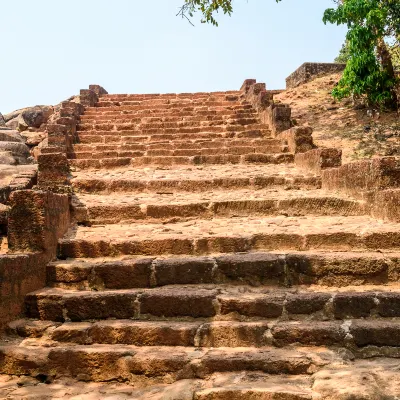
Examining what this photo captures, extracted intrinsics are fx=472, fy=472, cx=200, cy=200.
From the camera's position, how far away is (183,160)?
27.6ft

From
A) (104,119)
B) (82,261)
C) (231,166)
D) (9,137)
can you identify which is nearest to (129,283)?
(82,261)

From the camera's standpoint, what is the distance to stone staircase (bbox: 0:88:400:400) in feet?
10.9

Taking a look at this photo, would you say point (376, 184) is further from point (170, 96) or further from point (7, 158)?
point (170, 96)

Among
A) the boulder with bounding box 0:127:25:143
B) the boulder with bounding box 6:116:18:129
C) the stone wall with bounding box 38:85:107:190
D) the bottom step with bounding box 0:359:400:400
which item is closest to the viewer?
the bottom step with bounding box 0:359:400:400

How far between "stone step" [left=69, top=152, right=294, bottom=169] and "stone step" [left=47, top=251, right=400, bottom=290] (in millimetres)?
4001

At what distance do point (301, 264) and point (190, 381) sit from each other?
154 cm

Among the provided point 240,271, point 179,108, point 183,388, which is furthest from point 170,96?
point 183,388

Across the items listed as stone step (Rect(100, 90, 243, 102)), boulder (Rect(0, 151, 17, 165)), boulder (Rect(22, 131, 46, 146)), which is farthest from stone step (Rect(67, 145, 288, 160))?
stone step (Rect(100, 90, 243, 102))

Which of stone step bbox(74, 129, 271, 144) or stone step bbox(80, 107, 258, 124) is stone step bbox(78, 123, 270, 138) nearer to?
stone step bbox(74, 129, 271, 144)

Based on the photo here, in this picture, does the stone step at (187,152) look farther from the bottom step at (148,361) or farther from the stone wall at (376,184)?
the bottom step at (148,361)

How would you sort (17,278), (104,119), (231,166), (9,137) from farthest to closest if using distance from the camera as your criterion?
(9,137) → (104,119) → (231,166) → (17,278)

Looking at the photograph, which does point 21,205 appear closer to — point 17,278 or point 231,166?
point 17,278

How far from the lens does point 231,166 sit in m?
8.13

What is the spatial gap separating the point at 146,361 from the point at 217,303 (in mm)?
787
